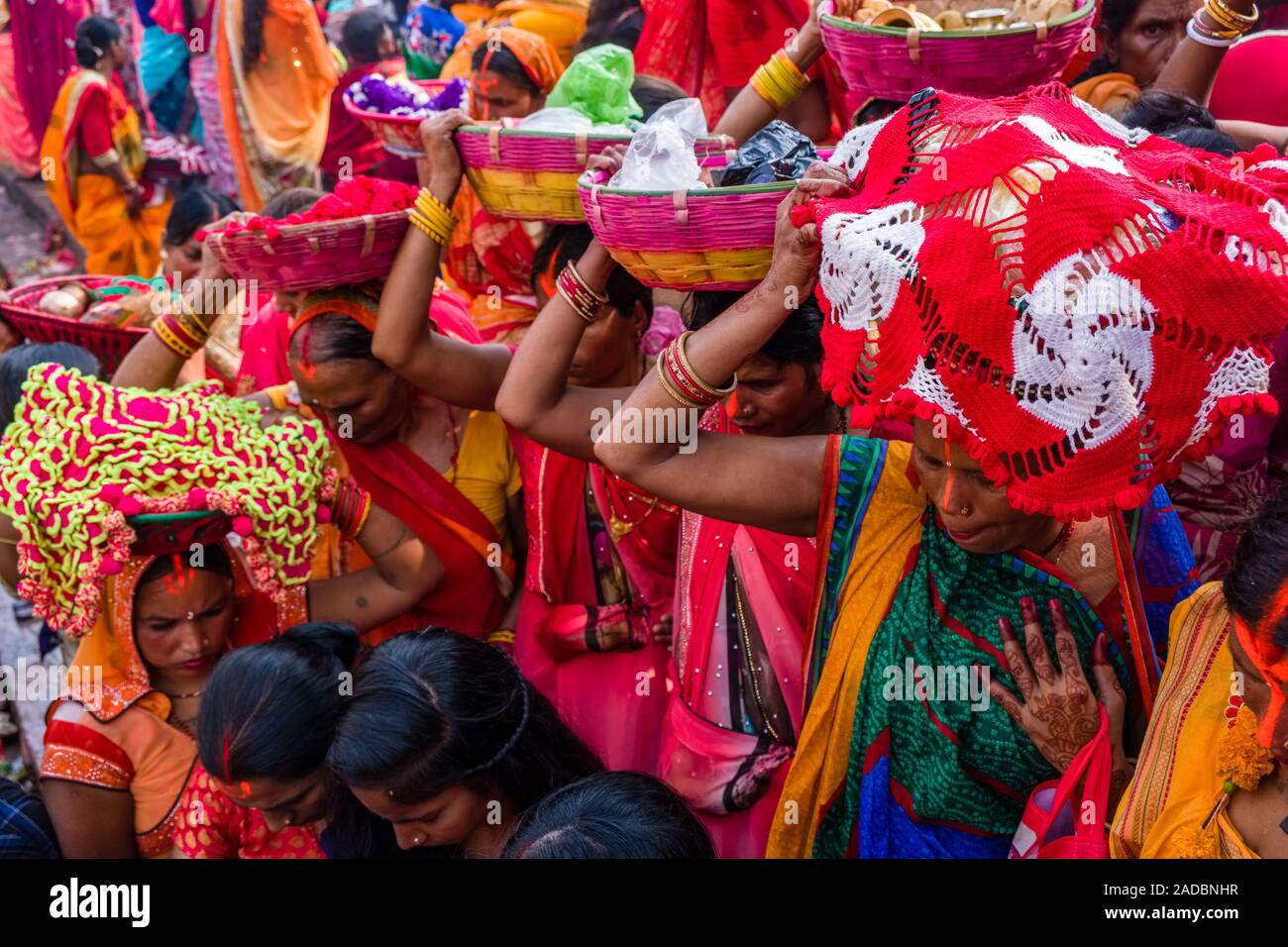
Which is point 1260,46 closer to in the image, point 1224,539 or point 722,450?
point 1224,539

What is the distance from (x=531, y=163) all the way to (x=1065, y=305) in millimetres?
1370

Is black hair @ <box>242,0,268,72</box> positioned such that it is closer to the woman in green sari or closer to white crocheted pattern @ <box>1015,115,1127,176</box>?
the woman in green sari

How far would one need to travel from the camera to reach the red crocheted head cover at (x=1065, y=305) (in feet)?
5.92

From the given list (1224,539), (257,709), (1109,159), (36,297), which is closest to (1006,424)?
(1109,159)

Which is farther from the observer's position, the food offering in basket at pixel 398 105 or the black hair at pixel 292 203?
the black hair at pixel 292 203

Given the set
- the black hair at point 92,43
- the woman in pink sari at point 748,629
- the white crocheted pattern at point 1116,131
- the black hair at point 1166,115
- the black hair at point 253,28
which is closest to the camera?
the white crocheted pattern at point 1116,131

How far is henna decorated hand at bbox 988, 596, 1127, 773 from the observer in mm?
2201

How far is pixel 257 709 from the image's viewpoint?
110 inches

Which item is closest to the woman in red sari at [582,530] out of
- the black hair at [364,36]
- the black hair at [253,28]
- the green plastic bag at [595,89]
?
the green plastic bag at [595,89]

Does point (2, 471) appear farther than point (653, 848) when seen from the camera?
Yes

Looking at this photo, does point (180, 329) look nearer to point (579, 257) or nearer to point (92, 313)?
point (92, 313)

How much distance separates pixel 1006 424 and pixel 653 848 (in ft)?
2.86

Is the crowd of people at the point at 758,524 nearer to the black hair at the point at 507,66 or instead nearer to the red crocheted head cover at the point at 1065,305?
the red crocheted head cover at the point at 1065,305

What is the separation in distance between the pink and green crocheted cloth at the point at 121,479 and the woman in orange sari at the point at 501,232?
1647mm
